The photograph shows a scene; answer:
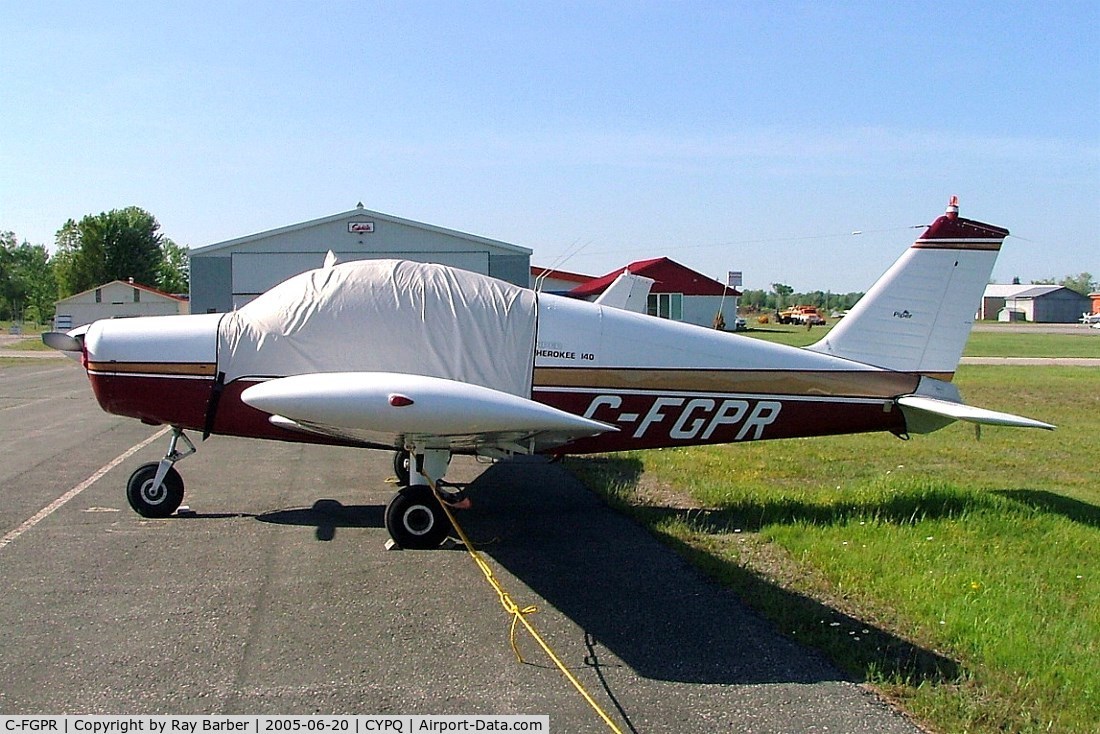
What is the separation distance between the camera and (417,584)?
19.3 ft

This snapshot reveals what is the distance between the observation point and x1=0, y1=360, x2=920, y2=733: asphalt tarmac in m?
4.07

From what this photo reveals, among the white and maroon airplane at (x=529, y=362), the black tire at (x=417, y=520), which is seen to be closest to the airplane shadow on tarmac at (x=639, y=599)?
the black tire at (x=417, y=520)

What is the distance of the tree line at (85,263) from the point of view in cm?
8431

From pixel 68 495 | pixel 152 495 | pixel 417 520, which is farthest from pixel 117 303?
pixel 417 520

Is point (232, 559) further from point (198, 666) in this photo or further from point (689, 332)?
point (689, 332)

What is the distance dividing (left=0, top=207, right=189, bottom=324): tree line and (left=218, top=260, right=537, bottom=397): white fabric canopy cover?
61.2 m

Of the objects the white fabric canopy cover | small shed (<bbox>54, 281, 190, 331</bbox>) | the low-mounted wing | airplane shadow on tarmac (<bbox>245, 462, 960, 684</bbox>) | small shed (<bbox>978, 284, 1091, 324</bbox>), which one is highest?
small shed (<bbox>978, 284, 1091, 324</bbox>)

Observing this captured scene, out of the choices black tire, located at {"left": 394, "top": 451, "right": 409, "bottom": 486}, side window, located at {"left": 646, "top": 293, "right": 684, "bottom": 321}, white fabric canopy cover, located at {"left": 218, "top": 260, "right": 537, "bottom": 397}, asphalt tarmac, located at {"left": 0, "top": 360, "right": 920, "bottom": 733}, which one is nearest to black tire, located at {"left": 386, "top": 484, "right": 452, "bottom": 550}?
asphalt tarmac, located at {"left": 0, "top": 360, "right": 920, "bottom": 733}

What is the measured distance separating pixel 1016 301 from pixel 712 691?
128513 mm

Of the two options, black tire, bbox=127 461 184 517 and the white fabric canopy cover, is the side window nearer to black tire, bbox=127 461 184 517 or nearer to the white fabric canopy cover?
the white fabric canopy cover

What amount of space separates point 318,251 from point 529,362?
66.8 feet

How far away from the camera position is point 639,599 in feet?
18.5

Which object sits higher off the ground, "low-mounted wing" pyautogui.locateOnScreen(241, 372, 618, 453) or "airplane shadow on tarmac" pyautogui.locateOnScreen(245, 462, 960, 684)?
"low-mounted wing" pyautogui.locateOnScreen(241, 372, 618, 453)

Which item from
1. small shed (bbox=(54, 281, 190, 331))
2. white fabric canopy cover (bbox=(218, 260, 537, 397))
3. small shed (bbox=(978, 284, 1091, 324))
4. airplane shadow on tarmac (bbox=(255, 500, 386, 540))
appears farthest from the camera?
small shed (bbox=(978, 284, 1091, 324))
